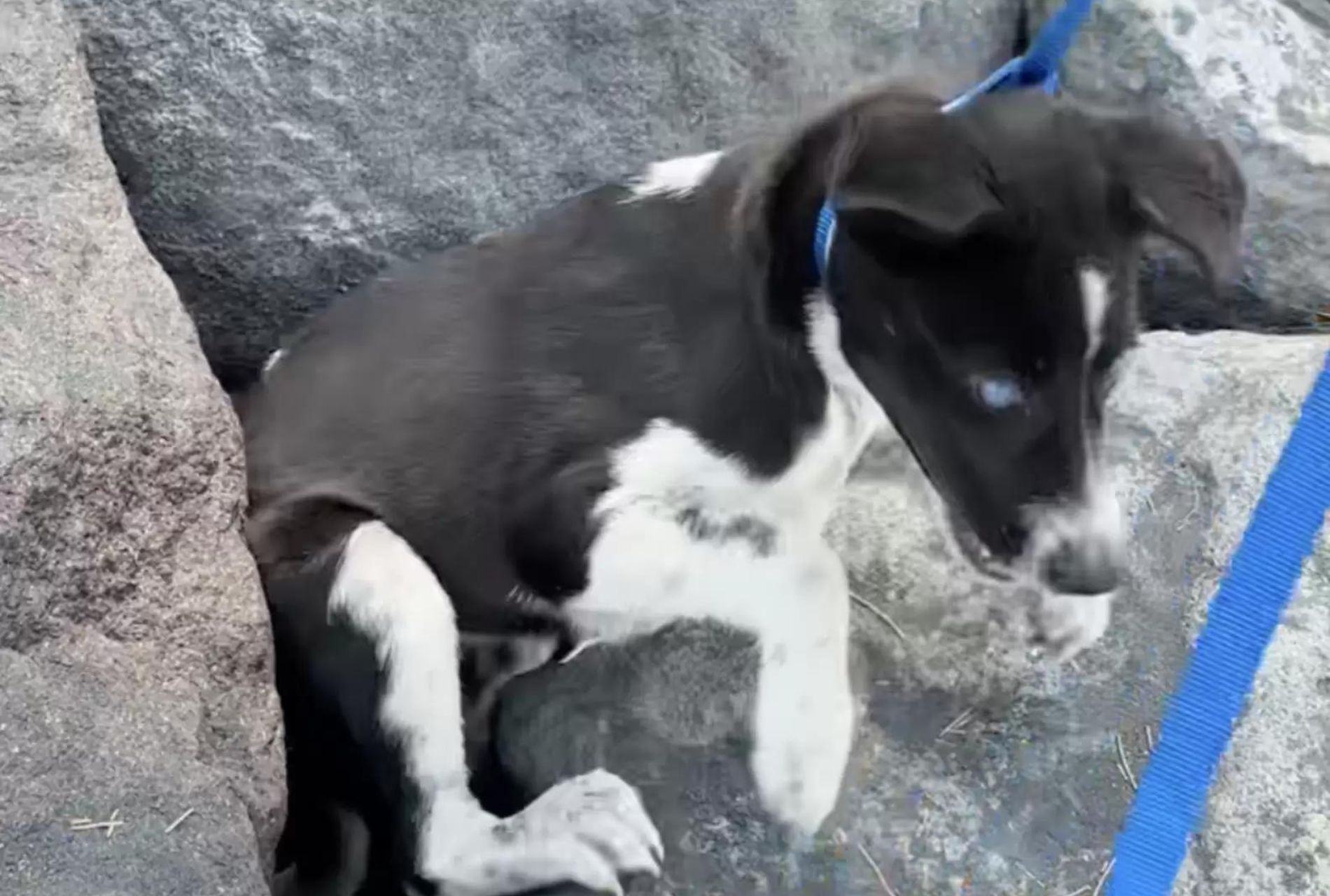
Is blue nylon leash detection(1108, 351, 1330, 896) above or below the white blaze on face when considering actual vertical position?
above

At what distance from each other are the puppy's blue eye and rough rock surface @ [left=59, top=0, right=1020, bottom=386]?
57.7 inches

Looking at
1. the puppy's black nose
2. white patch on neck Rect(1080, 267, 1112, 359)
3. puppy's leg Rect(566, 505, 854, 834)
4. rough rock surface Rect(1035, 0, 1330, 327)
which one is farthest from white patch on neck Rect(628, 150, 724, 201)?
rough rock surface Rect(1035, 0, 1330, 327)

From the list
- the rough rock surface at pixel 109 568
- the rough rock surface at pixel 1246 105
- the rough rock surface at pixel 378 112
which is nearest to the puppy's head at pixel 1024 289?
the rough rock surface at pixel 109 568

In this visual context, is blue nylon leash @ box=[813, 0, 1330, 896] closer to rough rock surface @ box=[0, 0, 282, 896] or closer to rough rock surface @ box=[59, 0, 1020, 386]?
rough rock surface @ box=[0, 0, 282, 896]

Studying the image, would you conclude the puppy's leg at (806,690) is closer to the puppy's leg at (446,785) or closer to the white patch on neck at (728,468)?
the white patch on neck at (728,468)

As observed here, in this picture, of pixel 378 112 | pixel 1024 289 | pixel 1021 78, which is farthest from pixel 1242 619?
pixel 378 112

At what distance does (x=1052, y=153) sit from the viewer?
8.52ft

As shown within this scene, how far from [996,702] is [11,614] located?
1.74 metres

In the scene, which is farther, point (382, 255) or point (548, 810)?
point (382, 255)

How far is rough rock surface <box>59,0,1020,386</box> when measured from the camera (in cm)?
371

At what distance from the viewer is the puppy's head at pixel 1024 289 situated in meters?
2.53

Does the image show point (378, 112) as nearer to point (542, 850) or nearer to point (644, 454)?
point (644, 454)

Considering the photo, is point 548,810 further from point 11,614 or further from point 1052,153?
point 1052,153

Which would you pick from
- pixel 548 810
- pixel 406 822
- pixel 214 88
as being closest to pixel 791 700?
pixel 548 810
